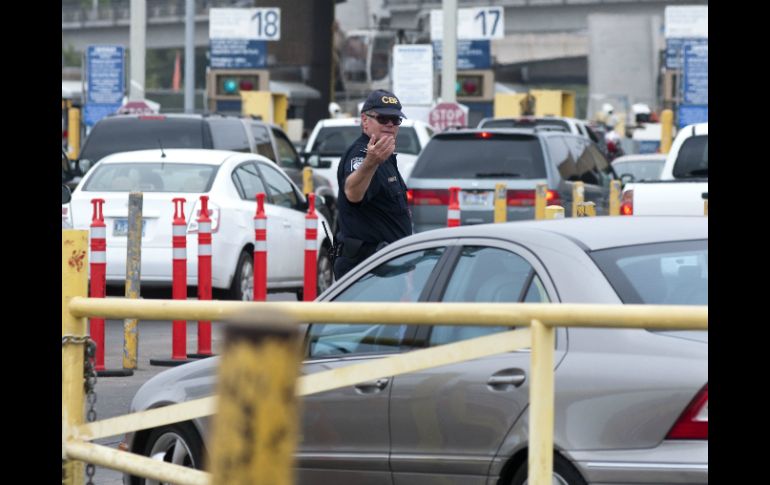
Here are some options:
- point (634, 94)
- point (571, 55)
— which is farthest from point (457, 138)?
point (571, 55)

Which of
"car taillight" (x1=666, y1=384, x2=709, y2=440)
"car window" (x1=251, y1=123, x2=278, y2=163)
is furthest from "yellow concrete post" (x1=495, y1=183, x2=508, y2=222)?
"car taillight" (x1=666, y1=384, x2=709, y2=440)

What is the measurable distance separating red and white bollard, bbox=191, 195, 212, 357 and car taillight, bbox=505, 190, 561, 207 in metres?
6.21

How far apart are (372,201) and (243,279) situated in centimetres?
681

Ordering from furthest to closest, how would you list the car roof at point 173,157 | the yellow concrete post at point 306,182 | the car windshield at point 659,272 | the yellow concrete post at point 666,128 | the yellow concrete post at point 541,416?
the yellow concrete post at point 666,128 → the yellow concrete post at point 306,182 → the car roof at point 173,157 → the car windshield at point 659,272 → the yellow concrete post at point 541,416

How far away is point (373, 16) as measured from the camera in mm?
76500

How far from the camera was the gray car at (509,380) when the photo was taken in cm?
534

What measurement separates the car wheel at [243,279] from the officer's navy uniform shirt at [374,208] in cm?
652

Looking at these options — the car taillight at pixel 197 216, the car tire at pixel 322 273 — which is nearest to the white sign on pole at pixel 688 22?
the car tire at pixel 322 273

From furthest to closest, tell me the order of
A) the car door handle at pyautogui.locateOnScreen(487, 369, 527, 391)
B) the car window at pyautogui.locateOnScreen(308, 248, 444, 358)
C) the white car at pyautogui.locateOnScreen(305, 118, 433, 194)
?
the white car at pyautogui.locateOnScreen(305, 118, 433, 194), the car window at pyautogui.locateOnScreen(308, 248, 444, 358), the car door handle at pyautogui.locateOnScreen(487, 369, 527, 391)

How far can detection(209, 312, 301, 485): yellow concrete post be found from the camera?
255 centimetres

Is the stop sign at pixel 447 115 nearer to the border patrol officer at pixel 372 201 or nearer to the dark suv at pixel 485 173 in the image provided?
the dark suv at pixel 485 173

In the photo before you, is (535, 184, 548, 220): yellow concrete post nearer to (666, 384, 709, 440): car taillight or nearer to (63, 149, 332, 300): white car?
(63, 149, 332, 300): white car

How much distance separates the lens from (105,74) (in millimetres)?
38469
